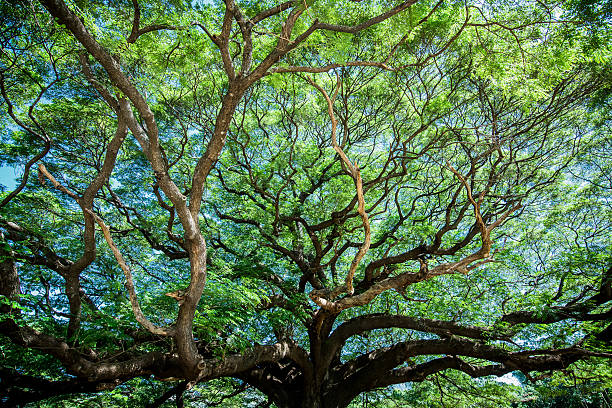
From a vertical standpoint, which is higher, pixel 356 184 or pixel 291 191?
pixel 291 191

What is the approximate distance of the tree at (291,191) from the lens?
3982 mm

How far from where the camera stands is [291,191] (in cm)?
874

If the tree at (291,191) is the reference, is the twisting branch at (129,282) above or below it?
below

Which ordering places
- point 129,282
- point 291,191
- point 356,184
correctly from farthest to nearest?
point 291,191 < point 129,282 < point 356,184

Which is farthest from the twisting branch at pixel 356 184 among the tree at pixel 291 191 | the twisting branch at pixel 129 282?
the twisting branch at pixel 129 282

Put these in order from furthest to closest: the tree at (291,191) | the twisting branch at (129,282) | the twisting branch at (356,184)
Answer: the tree at (291,191)
the twisting branch at (129,282)
the twisting branch at (356,184)

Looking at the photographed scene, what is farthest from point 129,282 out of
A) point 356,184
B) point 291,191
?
point 291,191

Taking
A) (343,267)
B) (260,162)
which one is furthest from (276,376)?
(260,162)

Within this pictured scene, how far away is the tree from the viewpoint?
3982mm

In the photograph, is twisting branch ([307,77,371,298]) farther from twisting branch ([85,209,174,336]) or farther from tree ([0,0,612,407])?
twisting branch ([85,209,174,336])

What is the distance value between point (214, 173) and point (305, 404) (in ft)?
17.1

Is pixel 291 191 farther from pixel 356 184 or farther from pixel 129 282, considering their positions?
pixel 356 184

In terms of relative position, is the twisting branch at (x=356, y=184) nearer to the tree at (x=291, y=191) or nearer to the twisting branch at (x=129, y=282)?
the tree at (x=291, y=191)

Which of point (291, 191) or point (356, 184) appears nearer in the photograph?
point (356, 184)
